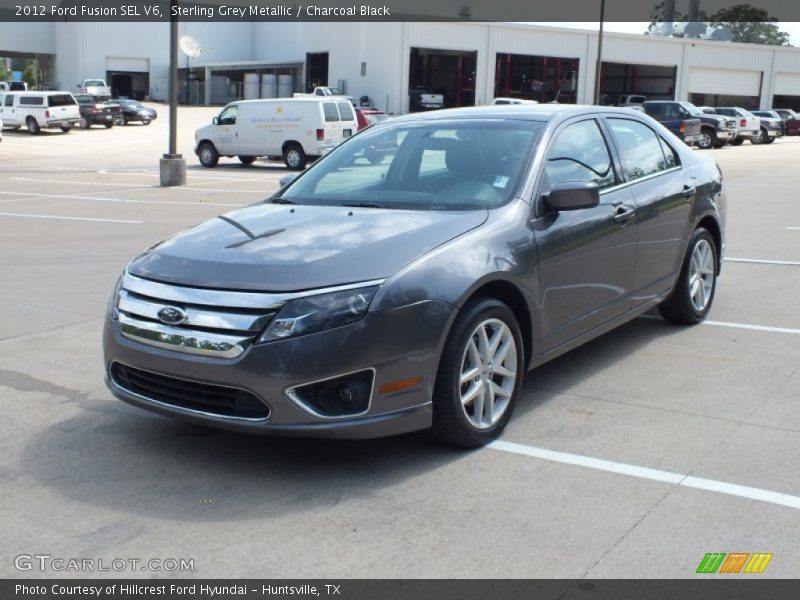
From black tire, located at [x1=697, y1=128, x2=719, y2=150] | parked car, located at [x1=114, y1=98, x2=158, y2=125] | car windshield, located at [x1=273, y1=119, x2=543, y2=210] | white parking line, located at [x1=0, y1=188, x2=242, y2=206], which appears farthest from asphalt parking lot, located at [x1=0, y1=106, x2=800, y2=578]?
parked car, located at [x1=114, y1=98, x2=158, y2=125]

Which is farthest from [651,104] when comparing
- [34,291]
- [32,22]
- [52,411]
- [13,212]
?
[32,22]

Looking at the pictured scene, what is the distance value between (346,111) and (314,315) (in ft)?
75.5

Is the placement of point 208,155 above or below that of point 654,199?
below

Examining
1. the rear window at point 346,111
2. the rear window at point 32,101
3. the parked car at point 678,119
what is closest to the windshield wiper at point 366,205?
the rear window at point 346,111

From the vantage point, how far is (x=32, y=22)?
75812mm

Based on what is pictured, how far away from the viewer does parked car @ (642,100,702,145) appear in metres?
35.1

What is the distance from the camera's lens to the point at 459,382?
175 inches

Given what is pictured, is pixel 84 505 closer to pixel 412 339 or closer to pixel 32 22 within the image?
pixel 412 339

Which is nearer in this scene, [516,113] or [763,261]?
[516,113]

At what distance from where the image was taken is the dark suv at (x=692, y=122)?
1387 inches

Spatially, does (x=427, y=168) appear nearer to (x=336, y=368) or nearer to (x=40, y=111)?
(x=336, y=368)

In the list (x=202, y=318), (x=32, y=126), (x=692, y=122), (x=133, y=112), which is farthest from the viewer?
(x=133, y=112)

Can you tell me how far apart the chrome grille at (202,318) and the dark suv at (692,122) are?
31939mm
